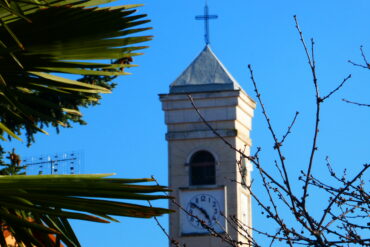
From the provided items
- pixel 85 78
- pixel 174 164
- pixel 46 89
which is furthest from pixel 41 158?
pixel 174 164

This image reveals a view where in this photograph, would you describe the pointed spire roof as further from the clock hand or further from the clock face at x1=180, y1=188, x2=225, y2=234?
the clock hand

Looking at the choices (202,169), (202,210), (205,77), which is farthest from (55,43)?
(202,169)

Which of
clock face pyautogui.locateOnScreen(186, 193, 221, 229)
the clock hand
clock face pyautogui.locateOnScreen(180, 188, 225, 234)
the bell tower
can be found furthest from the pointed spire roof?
the clock hand

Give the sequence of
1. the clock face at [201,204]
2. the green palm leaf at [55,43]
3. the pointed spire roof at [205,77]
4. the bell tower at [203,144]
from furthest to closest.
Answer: the pointed spire roof at [205,77] < the bell tower at [203,144] < the clock face at [201,204] < the green palm leaf at [55,43]

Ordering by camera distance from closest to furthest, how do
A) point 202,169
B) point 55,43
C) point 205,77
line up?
point 55,43
point 205,77
point 202,169

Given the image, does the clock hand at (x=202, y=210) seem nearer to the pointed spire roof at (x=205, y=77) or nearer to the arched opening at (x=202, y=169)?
the arched opening at (x=202, y=169)

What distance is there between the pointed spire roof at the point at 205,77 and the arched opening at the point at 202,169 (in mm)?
2026

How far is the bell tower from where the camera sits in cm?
3609

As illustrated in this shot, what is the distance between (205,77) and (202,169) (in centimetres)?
285

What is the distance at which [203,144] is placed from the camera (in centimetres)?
3669

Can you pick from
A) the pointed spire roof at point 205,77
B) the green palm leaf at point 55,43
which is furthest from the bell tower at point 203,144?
the green palm leaf at point 55,43

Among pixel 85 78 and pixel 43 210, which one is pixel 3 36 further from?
pixel 85 78

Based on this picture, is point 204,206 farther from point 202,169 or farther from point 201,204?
point 202,169

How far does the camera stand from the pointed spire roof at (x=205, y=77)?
1437 inches
